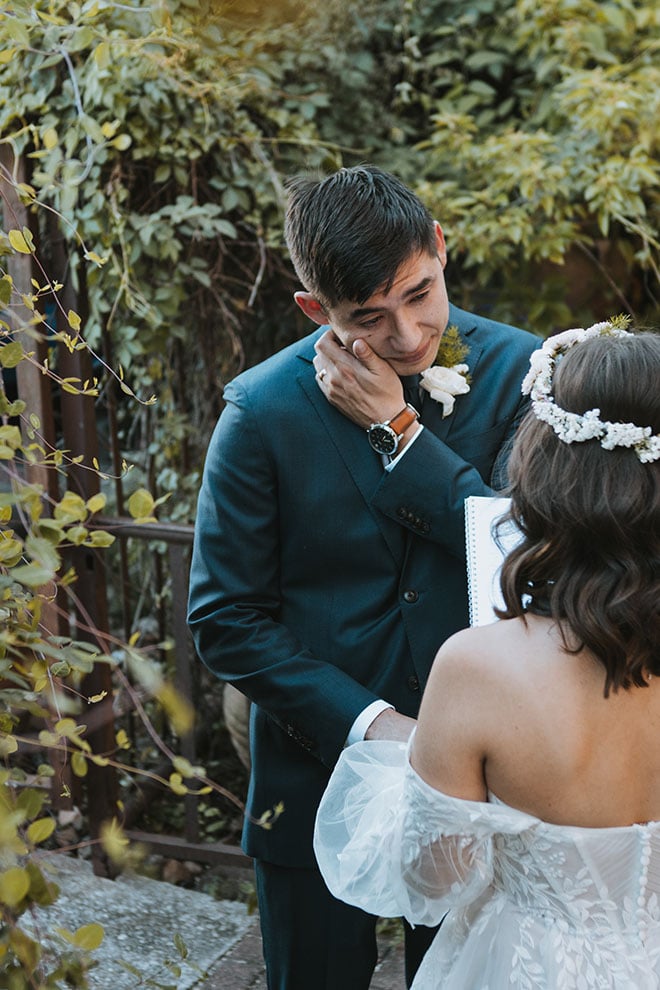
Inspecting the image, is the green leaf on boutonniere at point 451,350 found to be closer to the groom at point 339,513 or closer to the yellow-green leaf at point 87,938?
the groom at point 339,513

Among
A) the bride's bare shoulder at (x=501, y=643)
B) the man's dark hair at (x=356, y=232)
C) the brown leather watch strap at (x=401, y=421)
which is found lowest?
the bride's bare shoulder at (x=501, y=643)

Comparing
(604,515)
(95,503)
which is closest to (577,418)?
(604,515)

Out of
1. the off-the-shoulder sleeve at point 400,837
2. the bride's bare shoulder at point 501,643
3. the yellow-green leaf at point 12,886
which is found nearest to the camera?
the yellow-green leaf at point 12,886

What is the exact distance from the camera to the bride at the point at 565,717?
1.37 meters

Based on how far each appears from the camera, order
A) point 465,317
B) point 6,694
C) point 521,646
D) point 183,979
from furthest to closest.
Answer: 1. point 183,979
2. point 465,317
3. point 521,646
4. point 6,694

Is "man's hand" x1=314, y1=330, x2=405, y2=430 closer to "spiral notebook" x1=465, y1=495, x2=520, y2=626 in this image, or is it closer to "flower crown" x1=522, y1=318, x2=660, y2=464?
"spiral notebook" x1=465, y1=495, x2=520, y2=626

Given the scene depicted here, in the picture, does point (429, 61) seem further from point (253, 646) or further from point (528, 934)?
point (528, 934)

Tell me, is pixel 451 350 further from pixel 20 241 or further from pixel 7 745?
pixel 7 745

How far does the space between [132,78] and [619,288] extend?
1966 mm

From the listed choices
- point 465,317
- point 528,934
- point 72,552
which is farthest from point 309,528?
Answer: point 72,552

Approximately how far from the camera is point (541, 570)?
145 cm

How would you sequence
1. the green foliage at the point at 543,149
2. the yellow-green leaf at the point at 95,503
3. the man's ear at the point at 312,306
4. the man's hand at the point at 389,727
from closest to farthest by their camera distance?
the yellow-green leaf at the point at 95,503
the man's hand at the point at 389,727
the man's ear at the point at 312,306
the green foliage at the point at 543,149

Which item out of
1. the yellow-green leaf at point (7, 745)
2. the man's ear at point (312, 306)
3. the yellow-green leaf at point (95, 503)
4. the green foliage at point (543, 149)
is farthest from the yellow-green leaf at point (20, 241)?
the green foliage at point (543, 149)

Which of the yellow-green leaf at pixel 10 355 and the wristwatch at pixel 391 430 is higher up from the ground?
the yellow-green leaf at pixel 10 355
